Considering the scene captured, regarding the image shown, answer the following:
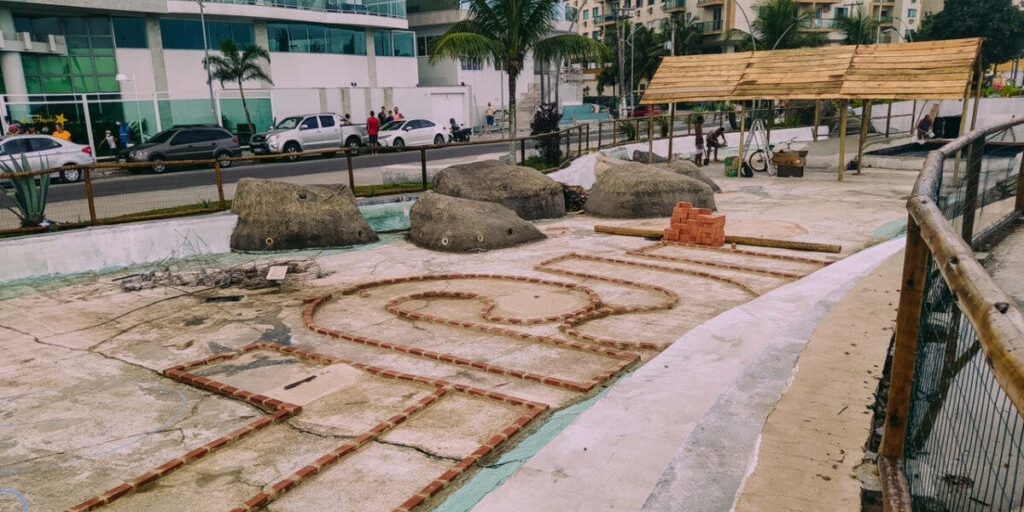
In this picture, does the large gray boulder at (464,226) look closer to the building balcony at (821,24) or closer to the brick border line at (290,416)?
the brick border line at (290,416)

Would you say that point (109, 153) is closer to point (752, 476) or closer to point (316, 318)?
point (316, 318)

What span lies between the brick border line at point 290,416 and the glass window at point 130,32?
3348cm

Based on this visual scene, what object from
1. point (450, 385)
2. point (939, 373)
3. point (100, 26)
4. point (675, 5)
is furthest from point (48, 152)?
point (675, 5)

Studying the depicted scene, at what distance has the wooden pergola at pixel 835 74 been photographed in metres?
18.5

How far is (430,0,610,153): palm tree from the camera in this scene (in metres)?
18.6

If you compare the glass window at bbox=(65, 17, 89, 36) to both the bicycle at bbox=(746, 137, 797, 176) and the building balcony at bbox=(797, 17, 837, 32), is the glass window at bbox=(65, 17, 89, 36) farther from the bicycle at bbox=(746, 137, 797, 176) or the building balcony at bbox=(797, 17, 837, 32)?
the building balcony at bbox=(797, 17, 837, 32)

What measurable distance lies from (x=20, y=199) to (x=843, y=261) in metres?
12.4

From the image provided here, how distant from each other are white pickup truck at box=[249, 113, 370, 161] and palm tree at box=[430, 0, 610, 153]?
33.5 ft

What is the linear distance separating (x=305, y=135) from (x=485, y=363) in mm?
24196

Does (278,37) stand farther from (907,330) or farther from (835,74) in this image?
(907,330)

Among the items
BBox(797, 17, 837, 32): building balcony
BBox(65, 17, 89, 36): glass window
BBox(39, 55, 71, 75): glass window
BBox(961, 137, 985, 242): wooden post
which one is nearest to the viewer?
BBox(961, 137, 985, 242): wooden post

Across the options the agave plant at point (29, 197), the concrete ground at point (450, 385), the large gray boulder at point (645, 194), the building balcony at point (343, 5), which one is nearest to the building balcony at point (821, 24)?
the building balcony at point (343, 5)

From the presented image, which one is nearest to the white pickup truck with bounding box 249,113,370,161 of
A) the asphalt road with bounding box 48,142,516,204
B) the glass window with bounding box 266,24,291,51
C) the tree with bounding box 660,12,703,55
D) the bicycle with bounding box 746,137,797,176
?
the asphalt road with bounding box 48,142,516,204

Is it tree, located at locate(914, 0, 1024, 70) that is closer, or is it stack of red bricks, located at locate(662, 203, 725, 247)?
stack of red bricks, located at locate(662, 203, 725, 247)
